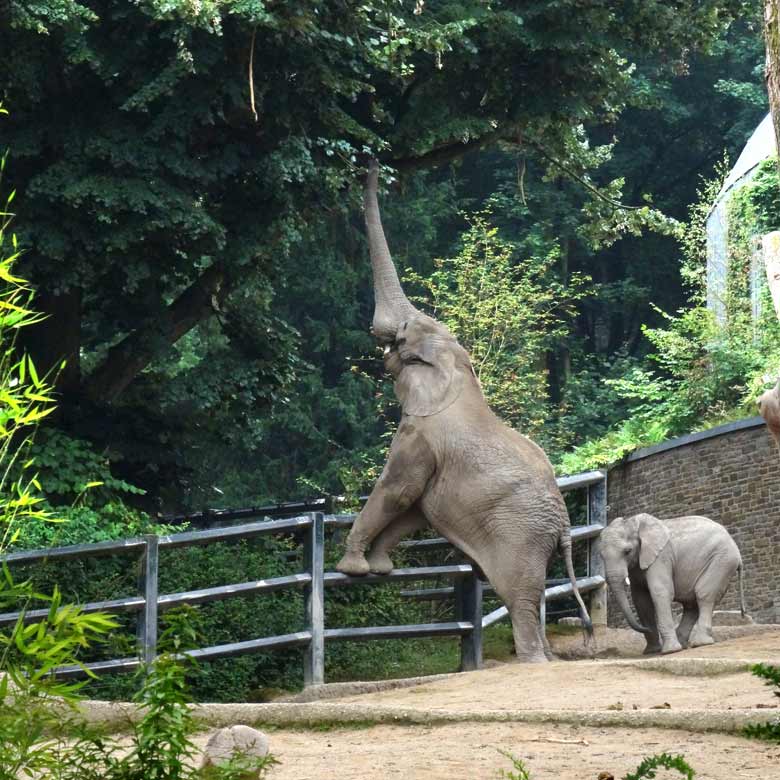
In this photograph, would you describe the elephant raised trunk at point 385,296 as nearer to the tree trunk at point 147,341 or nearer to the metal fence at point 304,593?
the metal fence at point 304,593

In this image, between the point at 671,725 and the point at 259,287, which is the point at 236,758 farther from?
the point at 259,287

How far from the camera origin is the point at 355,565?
485 inches

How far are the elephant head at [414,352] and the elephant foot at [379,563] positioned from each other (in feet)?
3.27

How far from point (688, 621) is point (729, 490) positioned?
6792 millimetres

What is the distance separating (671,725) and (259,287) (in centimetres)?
1082

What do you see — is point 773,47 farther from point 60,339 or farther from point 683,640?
point 60,339

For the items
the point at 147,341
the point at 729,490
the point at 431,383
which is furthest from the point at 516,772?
the point at 729,490

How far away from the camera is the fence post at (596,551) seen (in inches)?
558

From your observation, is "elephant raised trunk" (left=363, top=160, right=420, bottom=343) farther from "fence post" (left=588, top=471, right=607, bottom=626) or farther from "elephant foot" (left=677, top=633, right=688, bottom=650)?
"elephant foot" (left=677, top=633, right=688, bottom=650)

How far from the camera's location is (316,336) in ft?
123

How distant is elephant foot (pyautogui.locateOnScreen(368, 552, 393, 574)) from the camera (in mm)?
12391

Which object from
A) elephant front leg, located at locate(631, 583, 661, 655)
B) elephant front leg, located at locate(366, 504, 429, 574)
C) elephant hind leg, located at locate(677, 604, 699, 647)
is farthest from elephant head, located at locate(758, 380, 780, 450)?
elephant hind leg, located at locate(677, 604, 699, 647)

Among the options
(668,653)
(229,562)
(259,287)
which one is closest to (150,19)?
(259,287)

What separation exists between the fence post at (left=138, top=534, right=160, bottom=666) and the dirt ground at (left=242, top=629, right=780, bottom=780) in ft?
4.64
